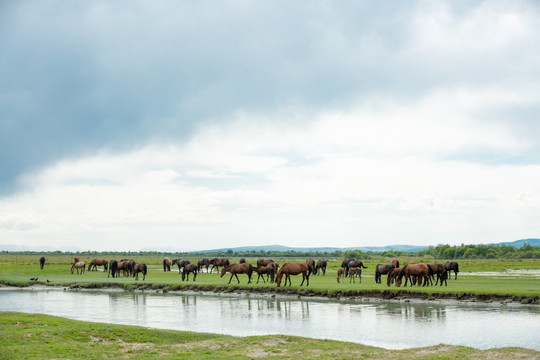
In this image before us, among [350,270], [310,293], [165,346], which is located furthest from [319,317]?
[350,270]

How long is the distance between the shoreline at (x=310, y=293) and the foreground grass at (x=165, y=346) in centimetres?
1342

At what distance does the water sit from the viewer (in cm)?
1800

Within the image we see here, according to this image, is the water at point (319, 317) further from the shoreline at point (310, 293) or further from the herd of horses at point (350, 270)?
the herd of horses at point (350, 270)

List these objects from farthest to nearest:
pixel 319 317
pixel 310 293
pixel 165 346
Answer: pixel 310 293
pixel 319 317
pixel 165 346

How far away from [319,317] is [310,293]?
339 inches

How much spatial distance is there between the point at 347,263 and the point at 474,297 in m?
18.5

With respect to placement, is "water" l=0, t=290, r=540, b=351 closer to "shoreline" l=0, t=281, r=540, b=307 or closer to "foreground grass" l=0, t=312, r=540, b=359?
"shoreline" l=0, t=281, r=540, b=307

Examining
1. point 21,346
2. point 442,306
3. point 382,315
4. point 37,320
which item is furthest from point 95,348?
point 442,306

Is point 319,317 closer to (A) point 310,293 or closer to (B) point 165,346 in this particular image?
(A) point 310,293

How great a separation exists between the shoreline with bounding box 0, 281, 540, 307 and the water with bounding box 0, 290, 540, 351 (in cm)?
98

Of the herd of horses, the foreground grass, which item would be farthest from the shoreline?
the foreground grass

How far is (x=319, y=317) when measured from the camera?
76.2 feet

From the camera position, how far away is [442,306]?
26.6 metres

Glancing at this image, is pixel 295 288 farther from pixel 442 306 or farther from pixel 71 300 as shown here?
pixel 71 300
